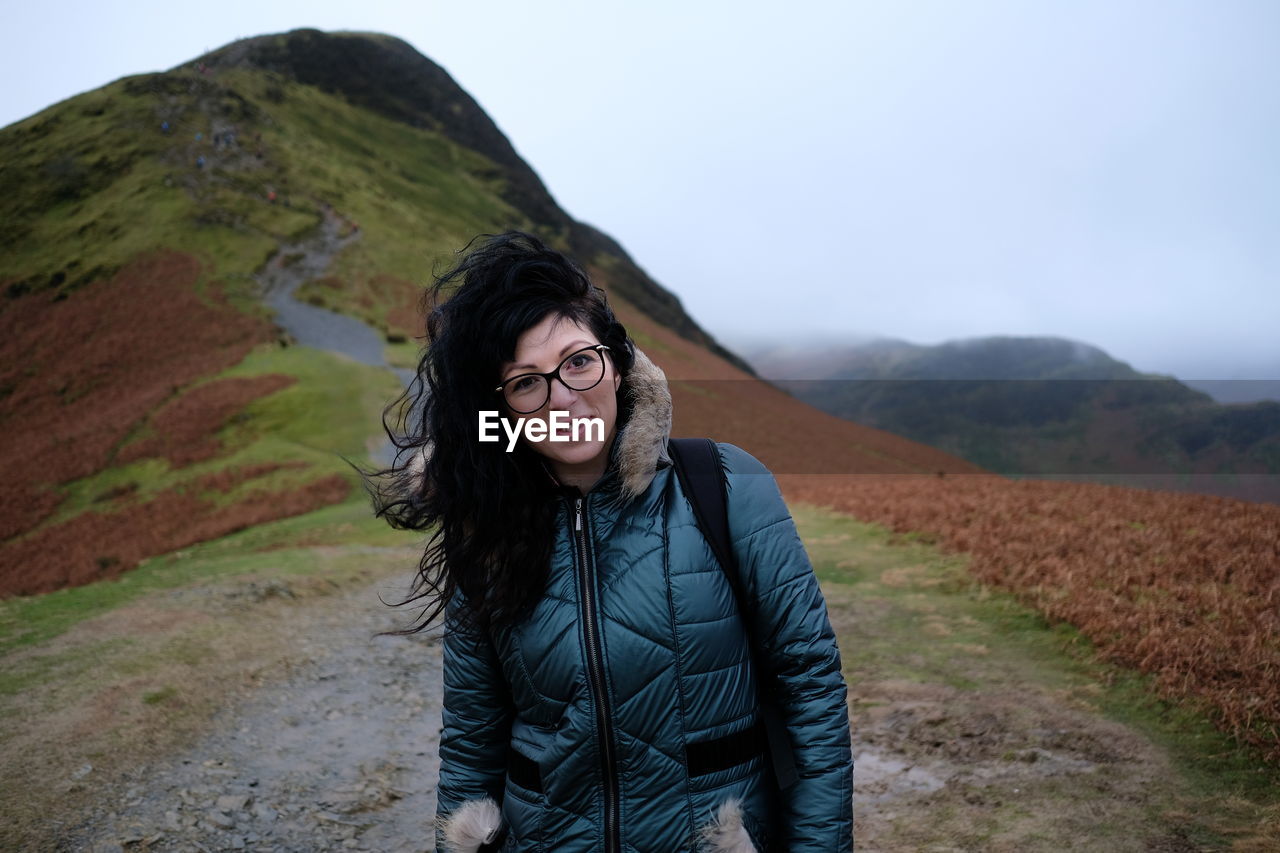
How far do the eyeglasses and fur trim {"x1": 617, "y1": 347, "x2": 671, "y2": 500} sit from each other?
146 millimetres

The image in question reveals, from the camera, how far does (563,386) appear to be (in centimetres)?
201

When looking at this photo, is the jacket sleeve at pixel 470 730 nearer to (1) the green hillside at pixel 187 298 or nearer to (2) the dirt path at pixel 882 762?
(1) the green hillside at pixel 187 298

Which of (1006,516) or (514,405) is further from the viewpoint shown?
(1006,516)

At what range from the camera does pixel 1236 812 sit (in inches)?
162

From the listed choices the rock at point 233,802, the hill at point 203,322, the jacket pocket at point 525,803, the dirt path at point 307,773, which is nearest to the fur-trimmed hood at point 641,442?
the jacket pocket at point 525,803

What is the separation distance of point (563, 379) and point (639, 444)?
262mm

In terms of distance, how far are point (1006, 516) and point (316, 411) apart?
20094mm

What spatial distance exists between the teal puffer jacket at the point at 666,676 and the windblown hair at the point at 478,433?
4.0 inches

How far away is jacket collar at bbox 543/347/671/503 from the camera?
6.63 feet

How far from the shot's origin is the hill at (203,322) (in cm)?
1933

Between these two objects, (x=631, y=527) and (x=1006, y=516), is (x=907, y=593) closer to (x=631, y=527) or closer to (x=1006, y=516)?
(x=1006, y=516)

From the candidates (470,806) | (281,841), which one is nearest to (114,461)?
(281,841)

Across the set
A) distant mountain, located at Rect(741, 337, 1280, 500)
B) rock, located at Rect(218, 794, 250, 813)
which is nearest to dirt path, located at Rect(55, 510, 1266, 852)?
rock, located at Rect(218, 794, 250, 813)

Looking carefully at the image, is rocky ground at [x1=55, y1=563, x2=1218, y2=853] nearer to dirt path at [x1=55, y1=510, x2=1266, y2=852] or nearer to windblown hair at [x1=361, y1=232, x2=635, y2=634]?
dirt path at [x1=55, y1=510, x2=1266, y2=852]
